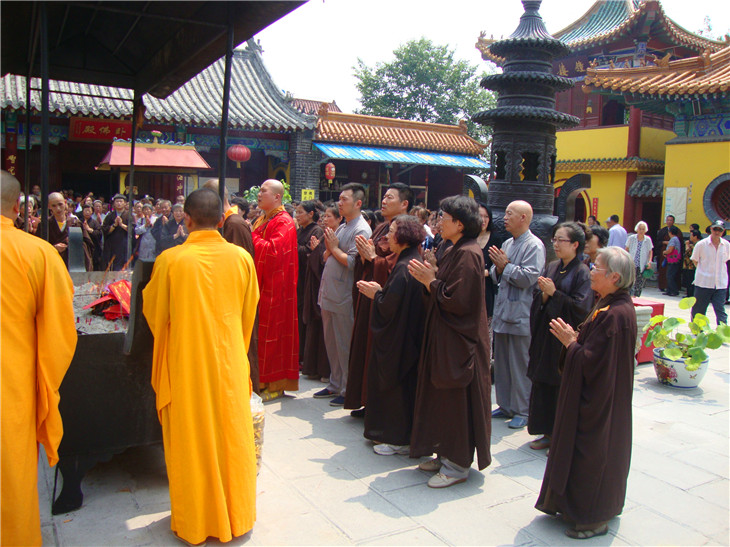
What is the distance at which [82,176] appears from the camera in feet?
49.5

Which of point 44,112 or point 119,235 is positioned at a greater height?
point 44,112

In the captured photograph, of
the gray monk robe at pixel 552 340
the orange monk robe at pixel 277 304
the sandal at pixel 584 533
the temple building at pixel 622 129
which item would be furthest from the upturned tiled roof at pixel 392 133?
the sandal at pixel 584 533

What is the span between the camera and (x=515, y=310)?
460cm

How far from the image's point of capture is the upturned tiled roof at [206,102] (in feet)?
44.4

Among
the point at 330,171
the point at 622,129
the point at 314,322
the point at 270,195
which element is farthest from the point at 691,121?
the point at 270,195

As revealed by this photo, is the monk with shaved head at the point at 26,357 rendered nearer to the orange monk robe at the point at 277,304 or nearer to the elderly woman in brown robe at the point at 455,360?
the elderly woman in brown robe at the point at 455,360

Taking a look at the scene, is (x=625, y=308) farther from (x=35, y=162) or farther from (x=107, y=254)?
(x=35, y=162)

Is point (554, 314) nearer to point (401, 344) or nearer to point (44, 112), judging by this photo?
point (401, 344)

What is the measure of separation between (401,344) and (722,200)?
1200cm

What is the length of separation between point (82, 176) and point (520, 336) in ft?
44.8

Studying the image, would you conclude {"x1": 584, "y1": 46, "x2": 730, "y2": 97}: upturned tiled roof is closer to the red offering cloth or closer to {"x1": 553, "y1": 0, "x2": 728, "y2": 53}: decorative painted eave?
{"x1": 553, "y1": 0, "x2": 728, "y2": 53}: decorative painted eave

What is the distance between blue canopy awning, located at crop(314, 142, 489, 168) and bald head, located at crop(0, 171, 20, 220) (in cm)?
1491

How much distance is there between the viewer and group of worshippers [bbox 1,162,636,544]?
2625 mm

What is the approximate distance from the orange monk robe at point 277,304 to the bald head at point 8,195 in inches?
93.5
